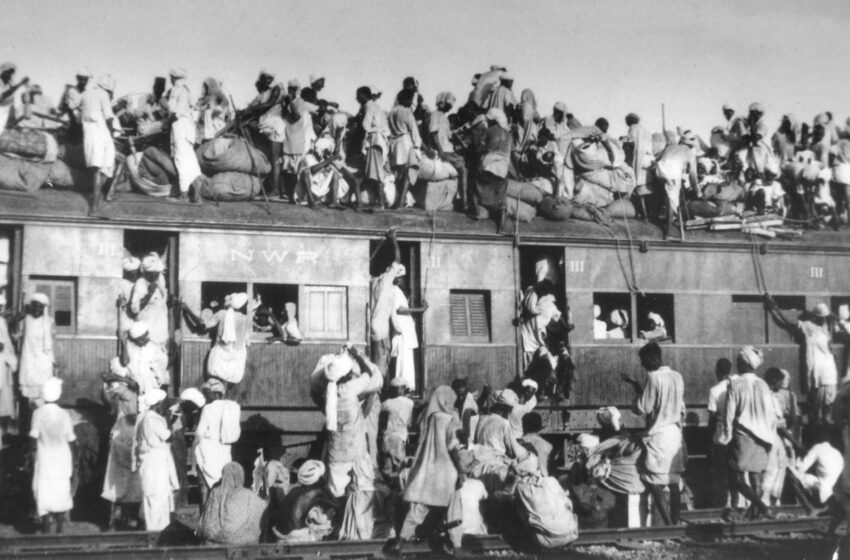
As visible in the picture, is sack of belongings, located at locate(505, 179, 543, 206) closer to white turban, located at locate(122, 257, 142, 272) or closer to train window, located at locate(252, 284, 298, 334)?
train window, located at locate(252, 284, 298, 334)

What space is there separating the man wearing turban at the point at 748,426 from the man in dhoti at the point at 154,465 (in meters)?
5.93

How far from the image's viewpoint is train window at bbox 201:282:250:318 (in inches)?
536

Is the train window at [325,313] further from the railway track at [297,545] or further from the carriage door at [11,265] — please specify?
the railway track at [297,545]

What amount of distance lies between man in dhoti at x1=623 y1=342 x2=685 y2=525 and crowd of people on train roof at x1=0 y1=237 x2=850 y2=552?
0.06 feet

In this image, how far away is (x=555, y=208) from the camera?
1496 centimetres

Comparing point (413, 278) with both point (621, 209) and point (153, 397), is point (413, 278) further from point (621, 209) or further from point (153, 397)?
point (153, 397)

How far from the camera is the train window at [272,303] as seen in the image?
45.0ft

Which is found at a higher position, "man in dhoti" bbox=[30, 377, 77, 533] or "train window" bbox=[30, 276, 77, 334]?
"train window" bbox=[30, 276, 77, 334]

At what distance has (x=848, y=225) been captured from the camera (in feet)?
53.8

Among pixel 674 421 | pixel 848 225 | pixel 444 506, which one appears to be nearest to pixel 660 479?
pixel 674 421

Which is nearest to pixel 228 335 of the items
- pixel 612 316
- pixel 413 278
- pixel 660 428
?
pixel 413 278

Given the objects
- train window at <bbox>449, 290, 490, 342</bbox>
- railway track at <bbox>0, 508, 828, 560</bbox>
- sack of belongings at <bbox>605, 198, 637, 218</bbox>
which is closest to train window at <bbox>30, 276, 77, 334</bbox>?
railway track at <bbox>0, 508, 828, 560</bbox>

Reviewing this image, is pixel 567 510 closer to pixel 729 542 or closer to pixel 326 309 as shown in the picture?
pixel 729 542

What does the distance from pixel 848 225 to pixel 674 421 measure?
22.7ft
